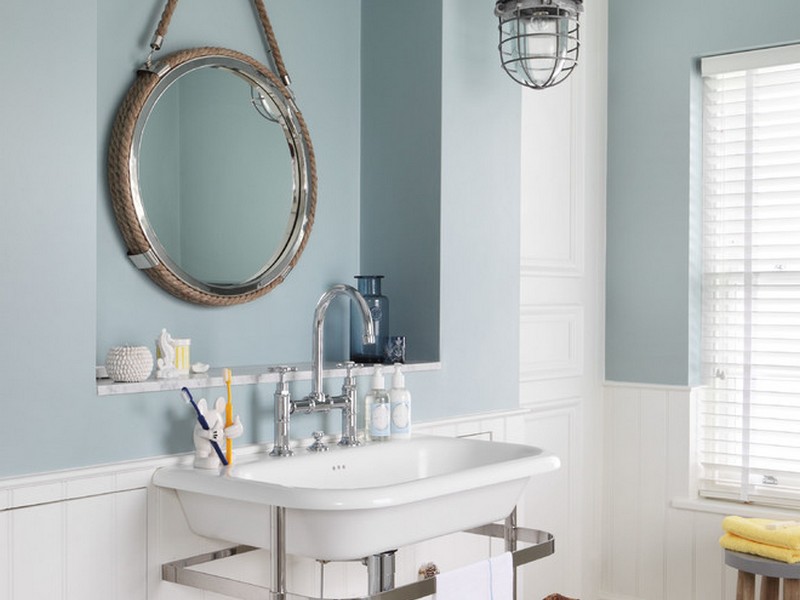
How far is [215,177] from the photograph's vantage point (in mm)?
2400

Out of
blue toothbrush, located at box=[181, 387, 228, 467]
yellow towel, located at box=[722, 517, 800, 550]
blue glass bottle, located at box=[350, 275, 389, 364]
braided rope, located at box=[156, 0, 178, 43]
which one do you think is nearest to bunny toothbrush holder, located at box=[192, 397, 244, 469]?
blue toothbrush, located at box=[181, 387, 228, 467]

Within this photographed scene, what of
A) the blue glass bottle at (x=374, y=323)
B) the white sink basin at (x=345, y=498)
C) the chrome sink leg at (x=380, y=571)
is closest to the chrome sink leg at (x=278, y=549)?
the white sink basin at (x=345, y=498)

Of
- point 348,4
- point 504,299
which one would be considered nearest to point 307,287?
point 504,299

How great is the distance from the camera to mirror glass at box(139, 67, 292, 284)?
2262 mm

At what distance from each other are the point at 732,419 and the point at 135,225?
86.1 inches

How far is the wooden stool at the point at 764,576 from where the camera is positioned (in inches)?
113

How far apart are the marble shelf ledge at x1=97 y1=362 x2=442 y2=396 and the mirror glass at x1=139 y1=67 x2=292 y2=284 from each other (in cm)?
26

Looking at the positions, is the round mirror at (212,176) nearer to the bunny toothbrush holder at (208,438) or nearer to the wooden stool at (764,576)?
the bunny toothbrush holder at (208,438)

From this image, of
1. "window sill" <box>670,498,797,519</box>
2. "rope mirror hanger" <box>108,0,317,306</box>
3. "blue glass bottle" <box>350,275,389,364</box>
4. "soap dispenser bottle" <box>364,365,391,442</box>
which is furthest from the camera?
"window sill" <box>670,498,797,519</box>

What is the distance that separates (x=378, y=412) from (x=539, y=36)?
3.60 ft

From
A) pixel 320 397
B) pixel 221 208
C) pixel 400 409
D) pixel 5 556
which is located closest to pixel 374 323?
pixel 400 409

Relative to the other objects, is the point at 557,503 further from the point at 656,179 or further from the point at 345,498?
the point at 345,498

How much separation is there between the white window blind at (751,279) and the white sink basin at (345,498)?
54.2 inches

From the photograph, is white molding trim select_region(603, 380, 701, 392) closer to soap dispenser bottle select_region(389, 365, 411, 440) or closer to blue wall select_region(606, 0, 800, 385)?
blue wall select_region(606, 0, 800, 385)
